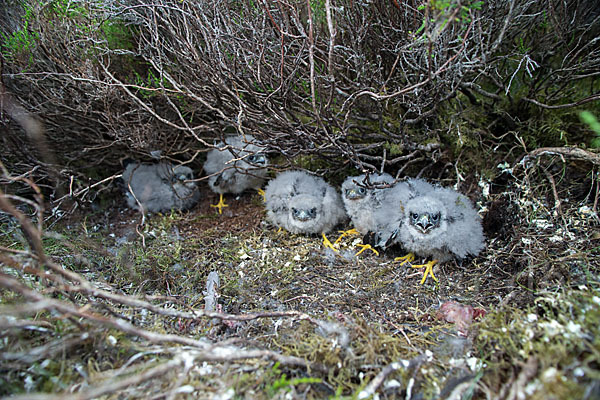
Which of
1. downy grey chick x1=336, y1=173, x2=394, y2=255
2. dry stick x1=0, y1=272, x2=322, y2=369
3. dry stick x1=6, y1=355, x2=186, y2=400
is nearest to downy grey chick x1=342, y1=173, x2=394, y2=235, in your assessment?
downy grey chick x1=336, y1=173, x2=394, y2=255

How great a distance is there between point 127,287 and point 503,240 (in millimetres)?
2640

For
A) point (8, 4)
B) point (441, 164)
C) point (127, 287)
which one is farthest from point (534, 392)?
point (8, 4)

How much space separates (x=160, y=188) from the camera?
3.68 meters

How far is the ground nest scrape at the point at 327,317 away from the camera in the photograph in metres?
1.53

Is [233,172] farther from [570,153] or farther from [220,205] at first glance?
[570,153]

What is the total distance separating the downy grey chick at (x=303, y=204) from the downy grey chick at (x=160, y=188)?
909mm

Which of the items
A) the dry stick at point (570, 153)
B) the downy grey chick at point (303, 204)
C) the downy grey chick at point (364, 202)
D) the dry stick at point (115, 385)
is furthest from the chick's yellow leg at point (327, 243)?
the dry stick at point (115, 385)

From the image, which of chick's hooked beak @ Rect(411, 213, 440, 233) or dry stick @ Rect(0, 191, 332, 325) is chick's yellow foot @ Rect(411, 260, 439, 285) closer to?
chick's hooked beak @ Rect(411, 213, 440, 233)

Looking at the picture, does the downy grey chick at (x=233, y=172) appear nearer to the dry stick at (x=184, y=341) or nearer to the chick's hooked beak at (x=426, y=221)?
the chick's hooked beak at (x=426, y=221)

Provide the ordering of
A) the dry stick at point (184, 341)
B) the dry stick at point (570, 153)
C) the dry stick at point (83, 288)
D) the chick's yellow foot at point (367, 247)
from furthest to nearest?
the chick's yellow foot at point (367, 247) → the dry stick at point (570, 153) → the dry stick at point (184, 341) → the dry stick at point (83, 288)

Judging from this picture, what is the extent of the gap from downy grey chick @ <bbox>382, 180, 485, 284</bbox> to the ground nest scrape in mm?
137

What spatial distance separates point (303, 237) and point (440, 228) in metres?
1.12

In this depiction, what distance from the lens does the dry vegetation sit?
5.18 ft

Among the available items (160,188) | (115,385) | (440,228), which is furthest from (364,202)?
(115,385)
